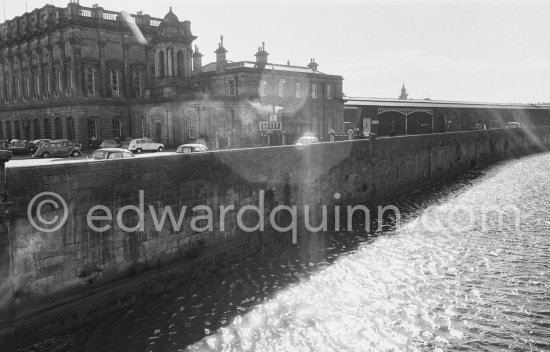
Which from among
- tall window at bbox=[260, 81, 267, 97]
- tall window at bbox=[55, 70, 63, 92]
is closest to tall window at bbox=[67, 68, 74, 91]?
tall window at bbox=[55, 70, 63, 92]

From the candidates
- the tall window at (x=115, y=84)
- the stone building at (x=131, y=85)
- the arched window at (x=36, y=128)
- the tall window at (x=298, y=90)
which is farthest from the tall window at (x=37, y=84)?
the tall window at (x=298, y=90)

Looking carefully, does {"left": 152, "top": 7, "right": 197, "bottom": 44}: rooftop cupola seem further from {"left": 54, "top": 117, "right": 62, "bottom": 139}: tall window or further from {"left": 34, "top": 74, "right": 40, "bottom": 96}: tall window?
{"left": 34, "top": 74, "right": 40, "bottom": 96}: tall window

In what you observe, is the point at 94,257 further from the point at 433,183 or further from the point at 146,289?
the point at 433,183

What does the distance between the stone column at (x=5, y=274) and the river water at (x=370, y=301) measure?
201 cm

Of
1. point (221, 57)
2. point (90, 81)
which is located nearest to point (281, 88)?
point (221, 57)

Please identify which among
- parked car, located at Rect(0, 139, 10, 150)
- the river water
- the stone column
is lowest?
the river water

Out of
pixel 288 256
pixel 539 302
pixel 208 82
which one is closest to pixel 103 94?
pixel 208 82

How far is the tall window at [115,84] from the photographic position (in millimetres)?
56500

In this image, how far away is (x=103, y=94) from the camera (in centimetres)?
5500

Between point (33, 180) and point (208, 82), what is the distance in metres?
49.0

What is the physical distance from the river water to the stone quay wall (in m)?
1.02

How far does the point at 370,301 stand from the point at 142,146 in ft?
98.6

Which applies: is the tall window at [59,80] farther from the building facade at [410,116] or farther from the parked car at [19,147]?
the building facade at [410,116]

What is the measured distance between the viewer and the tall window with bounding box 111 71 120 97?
56500mm
